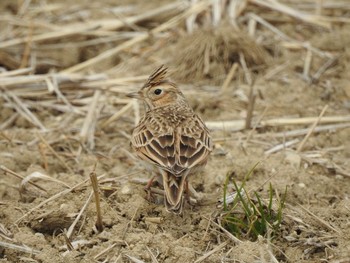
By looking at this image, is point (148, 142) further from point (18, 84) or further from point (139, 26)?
point (139, 26)

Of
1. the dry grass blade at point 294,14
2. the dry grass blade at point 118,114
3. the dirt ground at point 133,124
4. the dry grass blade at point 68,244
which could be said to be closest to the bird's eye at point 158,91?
the dirt ground at point 133,124

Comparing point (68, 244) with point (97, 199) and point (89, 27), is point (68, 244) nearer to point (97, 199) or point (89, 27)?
point (97, 199)

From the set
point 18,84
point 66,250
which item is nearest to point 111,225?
point 66,250

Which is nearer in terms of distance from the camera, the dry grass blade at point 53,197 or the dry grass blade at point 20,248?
the dry grass blade at point 20,248

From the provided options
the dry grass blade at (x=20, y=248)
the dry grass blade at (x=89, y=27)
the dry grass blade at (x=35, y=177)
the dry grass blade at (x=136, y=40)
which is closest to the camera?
the dry grass blade at (x=20, y=248)

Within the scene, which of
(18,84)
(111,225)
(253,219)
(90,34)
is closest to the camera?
(253,219)

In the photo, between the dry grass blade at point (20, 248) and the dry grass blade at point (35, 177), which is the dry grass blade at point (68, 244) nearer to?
the dry grass blade at point (20, 248)

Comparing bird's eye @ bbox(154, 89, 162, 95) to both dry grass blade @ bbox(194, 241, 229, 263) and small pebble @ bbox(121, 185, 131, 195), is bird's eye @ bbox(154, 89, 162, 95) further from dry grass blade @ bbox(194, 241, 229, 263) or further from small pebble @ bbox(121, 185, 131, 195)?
dry grass blade @ bbox(194, 241, 229, 263)
